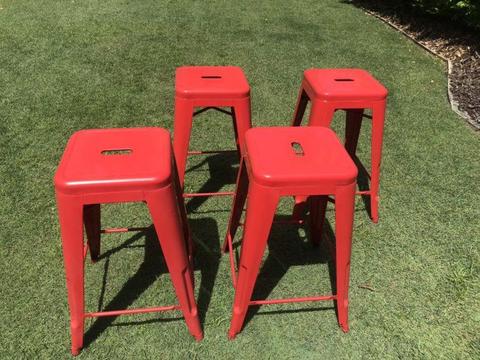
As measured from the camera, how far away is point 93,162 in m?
1.67

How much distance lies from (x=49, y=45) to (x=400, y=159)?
4.75 meters

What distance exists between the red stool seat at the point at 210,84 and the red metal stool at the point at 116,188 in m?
0.56

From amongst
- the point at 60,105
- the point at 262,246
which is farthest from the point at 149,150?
the point at 60,105

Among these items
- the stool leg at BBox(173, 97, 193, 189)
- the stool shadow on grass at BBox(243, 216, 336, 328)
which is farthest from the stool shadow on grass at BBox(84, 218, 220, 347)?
the stool leg at BBox(173, 97, 193, 189)

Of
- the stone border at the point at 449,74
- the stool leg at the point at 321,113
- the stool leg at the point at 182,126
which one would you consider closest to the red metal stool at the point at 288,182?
the stool leg at the point at 321,113

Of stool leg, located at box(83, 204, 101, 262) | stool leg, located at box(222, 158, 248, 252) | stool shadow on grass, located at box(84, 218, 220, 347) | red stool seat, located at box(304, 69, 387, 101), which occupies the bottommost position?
stool shadow on grass, located at box(84, 218, 220, 347)

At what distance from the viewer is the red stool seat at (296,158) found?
1.65 metres

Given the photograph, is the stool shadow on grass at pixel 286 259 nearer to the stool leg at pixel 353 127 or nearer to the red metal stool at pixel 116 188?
the red metal stool at pixel 116 188

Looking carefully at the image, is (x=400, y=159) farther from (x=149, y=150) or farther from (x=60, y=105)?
(x=60, y=105)

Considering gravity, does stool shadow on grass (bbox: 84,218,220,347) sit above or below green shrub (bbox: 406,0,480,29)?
below

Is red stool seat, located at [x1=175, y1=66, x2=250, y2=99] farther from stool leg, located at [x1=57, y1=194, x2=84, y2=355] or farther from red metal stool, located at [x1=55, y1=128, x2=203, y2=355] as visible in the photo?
stool leg, located at [x1=57, y1=194, x2=84, y2=355]

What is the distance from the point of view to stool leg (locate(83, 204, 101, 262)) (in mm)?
2249

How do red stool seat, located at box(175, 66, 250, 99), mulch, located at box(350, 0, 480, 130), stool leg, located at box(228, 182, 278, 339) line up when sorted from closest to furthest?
stool leg, located at box(228, 182, 278, 339)
red stool seat, located at box(175, 66, 250, 99)
mulch, located at box(350, 0, 480, 130)

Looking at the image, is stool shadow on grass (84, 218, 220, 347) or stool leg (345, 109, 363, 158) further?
stool leg (345, 109, 363, 158)
